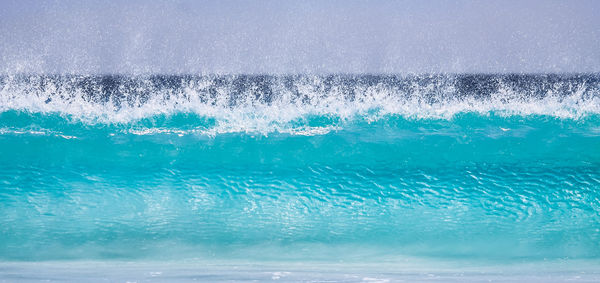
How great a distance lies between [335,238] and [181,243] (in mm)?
1176

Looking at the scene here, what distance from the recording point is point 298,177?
15.0 feet

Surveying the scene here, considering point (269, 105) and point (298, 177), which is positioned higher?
point (269, 105)

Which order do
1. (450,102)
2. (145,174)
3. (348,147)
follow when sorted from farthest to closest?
(450,102) < (348,147) < (145,174)

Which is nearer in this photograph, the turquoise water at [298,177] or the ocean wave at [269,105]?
the turquoise water at [298,177]

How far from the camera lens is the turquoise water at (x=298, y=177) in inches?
142

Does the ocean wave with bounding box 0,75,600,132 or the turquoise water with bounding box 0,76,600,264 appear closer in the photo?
the turquoise water with bounding box 0,76,600,264

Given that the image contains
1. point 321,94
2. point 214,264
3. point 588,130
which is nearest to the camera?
point 214,264

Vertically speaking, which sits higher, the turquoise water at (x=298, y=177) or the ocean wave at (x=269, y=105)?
the ocean wave at (x=269, y=105)

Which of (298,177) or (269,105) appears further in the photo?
(269,105)

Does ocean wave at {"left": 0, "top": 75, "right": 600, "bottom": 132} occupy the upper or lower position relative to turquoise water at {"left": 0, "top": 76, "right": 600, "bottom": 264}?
upper

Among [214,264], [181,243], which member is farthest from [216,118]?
[214,264]

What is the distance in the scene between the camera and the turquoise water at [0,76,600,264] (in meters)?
3.60

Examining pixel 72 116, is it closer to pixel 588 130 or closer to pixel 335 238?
pixel 335 238

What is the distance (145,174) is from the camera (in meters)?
4.59
